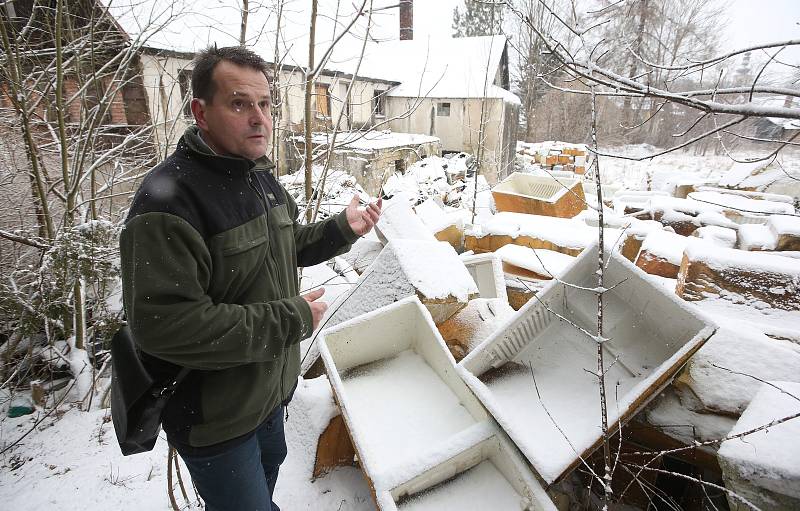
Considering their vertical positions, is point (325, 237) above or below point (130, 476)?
A: above

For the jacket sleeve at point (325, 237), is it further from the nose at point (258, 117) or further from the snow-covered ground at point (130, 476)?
the snow-covered ground at point (130, 476)

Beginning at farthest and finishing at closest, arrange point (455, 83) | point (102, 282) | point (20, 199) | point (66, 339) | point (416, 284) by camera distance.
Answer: point (455, 83) < point (20, 199) < point (66, 339) < point (102, 282) < point (416, 284)

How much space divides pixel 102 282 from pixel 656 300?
408 cm

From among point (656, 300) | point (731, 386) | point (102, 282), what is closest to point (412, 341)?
point (656, 300)

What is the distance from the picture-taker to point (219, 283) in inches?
47.8

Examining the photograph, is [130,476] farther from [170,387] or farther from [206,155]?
[206,155]

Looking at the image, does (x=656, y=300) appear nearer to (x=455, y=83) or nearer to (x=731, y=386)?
(x=731, y=386)

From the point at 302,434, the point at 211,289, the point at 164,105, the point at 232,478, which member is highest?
the point at 164,105

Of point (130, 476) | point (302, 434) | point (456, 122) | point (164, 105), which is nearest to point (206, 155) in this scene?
point (302, 434)

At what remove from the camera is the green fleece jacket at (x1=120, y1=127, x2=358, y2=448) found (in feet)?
3.43

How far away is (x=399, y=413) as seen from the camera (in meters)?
2.19

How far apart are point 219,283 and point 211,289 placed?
3 cm

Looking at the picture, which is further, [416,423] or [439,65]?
[439,65]

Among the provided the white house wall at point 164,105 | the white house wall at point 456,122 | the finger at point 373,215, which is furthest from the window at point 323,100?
the white house wall at point 456,122
